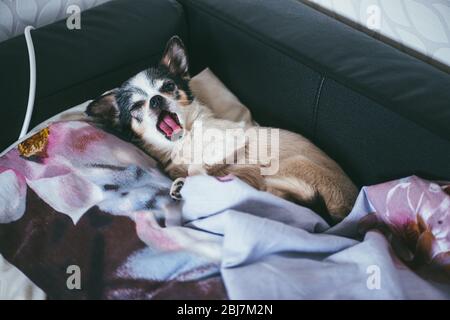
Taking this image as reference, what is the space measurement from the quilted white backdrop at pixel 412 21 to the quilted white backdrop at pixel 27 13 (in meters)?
0.80

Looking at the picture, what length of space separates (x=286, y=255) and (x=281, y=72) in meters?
0.52

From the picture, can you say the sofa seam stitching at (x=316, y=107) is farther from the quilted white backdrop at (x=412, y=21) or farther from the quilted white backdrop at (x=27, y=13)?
the quilted white backdrop at (x=27, y=13)

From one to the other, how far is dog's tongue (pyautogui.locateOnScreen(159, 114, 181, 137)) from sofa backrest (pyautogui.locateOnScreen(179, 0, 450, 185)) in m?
0.26

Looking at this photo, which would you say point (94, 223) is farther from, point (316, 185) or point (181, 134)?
point (316, 185)

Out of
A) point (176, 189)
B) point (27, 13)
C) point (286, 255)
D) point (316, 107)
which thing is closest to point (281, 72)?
point (316, 107)

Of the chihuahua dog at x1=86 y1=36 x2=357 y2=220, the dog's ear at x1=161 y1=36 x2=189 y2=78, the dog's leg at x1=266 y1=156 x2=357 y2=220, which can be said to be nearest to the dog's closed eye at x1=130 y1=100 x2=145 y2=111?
the chihuahua dog at x1=86 y1=36 x2=357 y2=220

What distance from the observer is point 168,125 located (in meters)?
1.12

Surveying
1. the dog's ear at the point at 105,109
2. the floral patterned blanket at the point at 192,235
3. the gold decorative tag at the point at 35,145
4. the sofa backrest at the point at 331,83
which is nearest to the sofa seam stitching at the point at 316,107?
the sofa backrest at the point at 331,83

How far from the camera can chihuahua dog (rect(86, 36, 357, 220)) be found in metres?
1.05

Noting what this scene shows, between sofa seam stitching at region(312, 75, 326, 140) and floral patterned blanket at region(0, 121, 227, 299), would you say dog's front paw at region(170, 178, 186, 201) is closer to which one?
floral patterned blanket at region(0, 121, 227, 299)

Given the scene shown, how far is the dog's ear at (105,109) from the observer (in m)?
1.10

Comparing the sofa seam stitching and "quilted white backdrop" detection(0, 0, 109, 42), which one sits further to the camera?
"quilted white backdrop" detection(0, 0, 109, 42)

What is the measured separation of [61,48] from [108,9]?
0.22 meters
